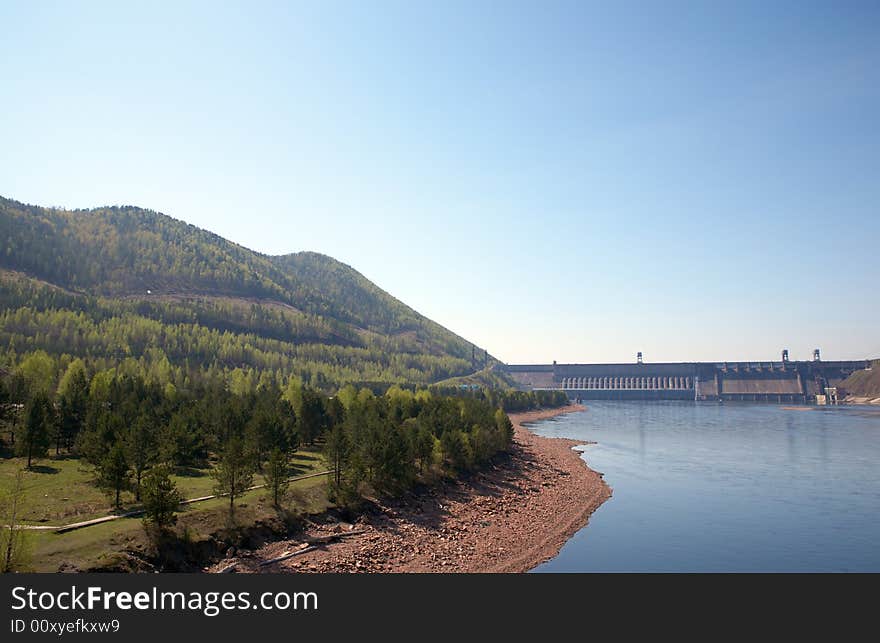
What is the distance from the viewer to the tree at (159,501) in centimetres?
4544

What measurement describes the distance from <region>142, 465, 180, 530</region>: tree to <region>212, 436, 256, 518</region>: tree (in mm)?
7150

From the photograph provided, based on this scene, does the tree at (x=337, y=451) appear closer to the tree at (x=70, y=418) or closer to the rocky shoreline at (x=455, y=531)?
the rocky shoreline at (x=455, y=531)

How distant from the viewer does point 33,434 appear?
64.2 metres

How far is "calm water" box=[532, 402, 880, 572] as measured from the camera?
56.2 metres

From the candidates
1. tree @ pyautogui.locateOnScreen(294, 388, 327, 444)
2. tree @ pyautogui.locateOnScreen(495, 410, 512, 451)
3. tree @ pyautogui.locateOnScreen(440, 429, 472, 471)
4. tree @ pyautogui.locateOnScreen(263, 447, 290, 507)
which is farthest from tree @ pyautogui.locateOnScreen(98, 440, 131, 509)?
tree @ pyautogui.locateOnScreen(495, 410, 512, 451)

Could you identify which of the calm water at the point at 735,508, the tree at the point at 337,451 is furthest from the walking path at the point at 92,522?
the calm water at the point at 735,508

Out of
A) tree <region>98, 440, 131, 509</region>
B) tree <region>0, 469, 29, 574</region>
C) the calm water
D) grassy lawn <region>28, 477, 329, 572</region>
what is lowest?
the calm water

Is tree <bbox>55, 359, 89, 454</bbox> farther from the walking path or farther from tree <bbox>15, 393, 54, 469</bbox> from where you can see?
the walking path

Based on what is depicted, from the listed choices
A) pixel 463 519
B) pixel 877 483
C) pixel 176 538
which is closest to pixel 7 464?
pixel 176 538

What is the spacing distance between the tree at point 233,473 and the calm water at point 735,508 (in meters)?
29.8

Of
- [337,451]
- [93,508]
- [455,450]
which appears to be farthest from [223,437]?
[455,450]
